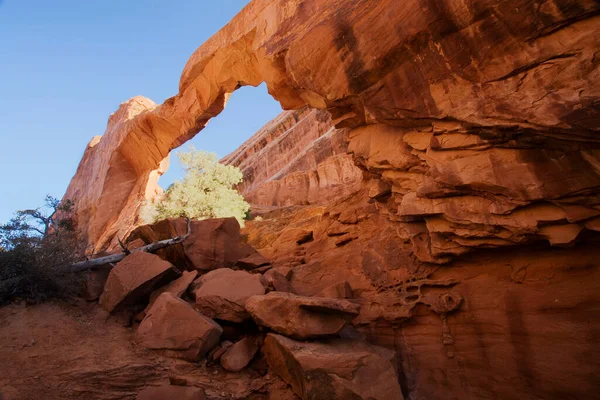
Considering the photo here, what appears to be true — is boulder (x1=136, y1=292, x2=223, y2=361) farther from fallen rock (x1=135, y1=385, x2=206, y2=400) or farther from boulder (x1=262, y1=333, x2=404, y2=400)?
boulder (x1=262, y1=333, x2=404, y2=400)

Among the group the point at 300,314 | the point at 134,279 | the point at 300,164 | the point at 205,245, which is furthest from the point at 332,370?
the point at 300,164

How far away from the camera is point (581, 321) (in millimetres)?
6445

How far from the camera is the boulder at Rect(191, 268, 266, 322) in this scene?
7723 millimetres

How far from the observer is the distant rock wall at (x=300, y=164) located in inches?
1236

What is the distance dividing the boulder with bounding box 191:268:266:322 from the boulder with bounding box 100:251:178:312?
909 millimetres

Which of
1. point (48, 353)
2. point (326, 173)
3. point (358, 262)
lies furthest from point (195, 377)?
point (326, 173)

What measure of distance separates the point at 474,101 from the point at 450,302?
166 inches

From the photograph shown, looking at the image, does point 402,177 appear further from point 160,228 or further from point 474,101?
point 160,228

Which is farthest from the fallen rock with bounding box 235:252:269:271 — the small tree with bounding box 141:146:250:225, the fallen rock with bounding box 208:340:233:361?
the small tree with bounding box 141:146:250:225

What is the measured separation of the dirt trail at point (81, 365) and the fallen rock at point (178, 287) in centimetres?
102

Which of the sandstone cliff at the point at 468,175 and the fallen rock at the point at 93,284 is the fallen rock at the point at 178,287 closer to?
the fallen rock at the point at 93,284

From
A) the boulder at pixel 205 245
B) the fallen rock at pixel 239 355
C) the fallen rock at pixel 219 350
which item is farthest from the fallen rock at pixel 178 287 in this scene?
the fallen rock at pixel 239 355

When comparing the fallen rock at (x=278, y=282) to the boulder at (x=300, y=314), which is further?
the fallen rock at (x=278, y=282)

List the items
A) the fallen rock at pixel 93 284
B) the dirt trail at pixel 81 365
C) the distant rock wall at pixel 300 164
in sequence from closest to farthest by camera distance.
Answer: the dirt trail at pixel 81 365 < the fallen rock at pixel 93 284 < the distant rock wall at pixel 300 164
